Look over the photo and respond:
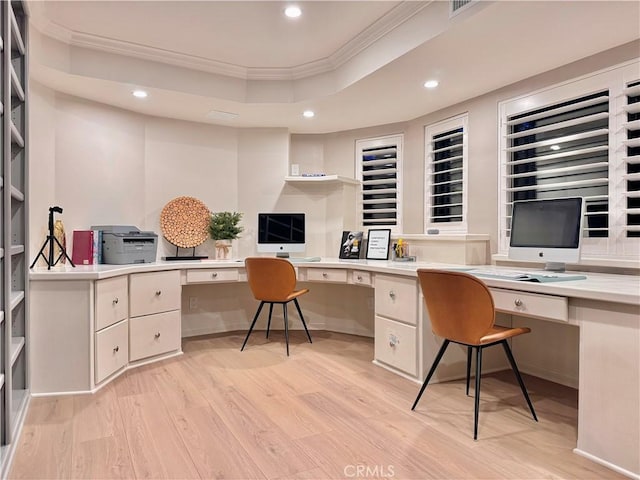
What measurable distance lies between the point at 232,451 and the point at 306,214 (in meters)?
2.87

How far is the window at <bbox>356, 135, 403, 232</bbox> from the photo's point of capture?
167 inches

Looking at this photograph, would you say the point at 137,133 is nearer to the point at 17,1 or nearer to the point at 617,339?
the point at 17,1

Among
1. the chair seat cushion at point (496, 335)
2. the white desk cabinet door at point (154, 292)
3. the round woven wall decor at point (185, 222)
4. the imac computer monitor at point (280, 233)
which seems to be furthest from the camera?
the imac computer monitor at point (280, 233)

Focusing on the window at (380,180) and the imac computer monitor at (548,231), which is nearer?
the imac computer monitor at (548,231)

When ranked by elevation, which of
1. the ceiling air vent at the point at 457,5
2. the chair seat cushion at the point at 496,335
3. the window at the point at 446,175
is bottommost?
the chair seat cushion at the point at 496,335

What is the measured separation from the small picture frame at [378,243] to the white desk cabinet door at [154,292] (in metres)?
1.79

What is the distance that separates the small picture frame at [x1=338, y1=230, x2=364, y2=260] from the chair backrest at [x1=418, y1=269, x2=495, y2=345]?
5.91 ft

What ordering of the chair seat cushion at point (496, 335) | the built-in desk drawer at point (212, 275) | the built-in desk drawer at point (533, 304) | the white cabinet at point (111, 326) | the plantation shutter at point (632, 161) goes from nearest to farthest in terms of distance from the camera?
the built-in desk drawer at point (533, 304), the chair seat cushion at point (496, 335), the plantation shutter at point (632, 161), the white cabinet at point (111, 326), the built-in desk drawer at point (212, 275)

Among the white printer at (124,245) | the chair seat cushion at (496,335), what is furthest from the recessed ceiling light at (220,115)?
the chair seat cushion at (496,335)

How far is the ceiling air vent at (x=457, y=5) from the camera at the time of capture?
221 cm

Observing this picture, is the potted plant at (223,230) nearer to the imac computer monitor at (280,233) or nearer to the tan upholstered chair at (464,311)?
the imac computer monitor at (280,233)

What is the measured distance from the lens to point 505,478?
1.74m
